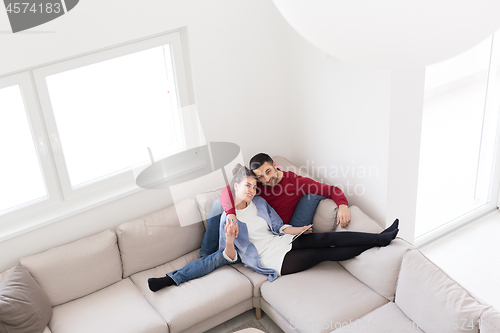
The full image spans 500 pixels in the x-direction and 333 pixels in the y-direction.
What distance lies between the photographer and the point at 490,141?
4.22m

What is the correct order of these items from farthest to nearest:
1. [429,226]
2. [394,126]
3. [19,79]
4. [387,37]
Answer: [429,226]
[394,126]
[19,79]
[387,37]

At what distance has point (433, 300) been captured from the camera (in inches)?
109

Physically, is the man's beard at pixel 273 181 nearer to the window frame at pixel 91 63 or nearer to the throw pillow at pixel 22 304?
the window frame at pixel 91 63

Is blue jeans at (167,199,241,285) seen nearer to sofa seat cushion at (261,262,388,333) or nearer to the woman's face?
the woman's face

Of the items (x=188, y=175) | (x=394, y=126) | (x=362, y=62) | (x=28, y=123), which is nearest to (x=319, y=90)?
(x=394, y=126)

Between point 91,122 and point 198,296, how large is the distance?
1412 millimetres

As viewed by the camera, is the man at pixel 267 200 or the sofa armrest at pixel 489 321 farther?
the man at pixel 267 200

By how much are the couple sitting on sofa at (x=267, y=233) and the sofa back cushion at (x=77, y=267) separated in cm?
39

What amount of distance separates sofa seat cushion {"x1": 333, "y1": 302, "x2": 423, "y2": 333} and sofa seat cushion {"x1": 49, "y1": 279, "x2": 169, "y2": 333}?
1.16 metres

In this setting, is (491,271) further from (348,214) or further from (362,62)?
(362,62)

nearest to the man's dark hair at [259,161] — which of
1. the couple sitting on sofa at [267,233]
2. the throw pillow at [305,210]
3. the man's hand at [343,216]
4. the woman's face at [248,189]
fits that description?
the couple sitting on sofa at [267,233]

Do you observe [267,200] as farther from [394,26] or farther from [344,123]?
[394,26]

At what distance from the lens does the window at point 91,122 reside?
3139 mm

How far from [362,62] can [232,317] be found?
10.1 feet
